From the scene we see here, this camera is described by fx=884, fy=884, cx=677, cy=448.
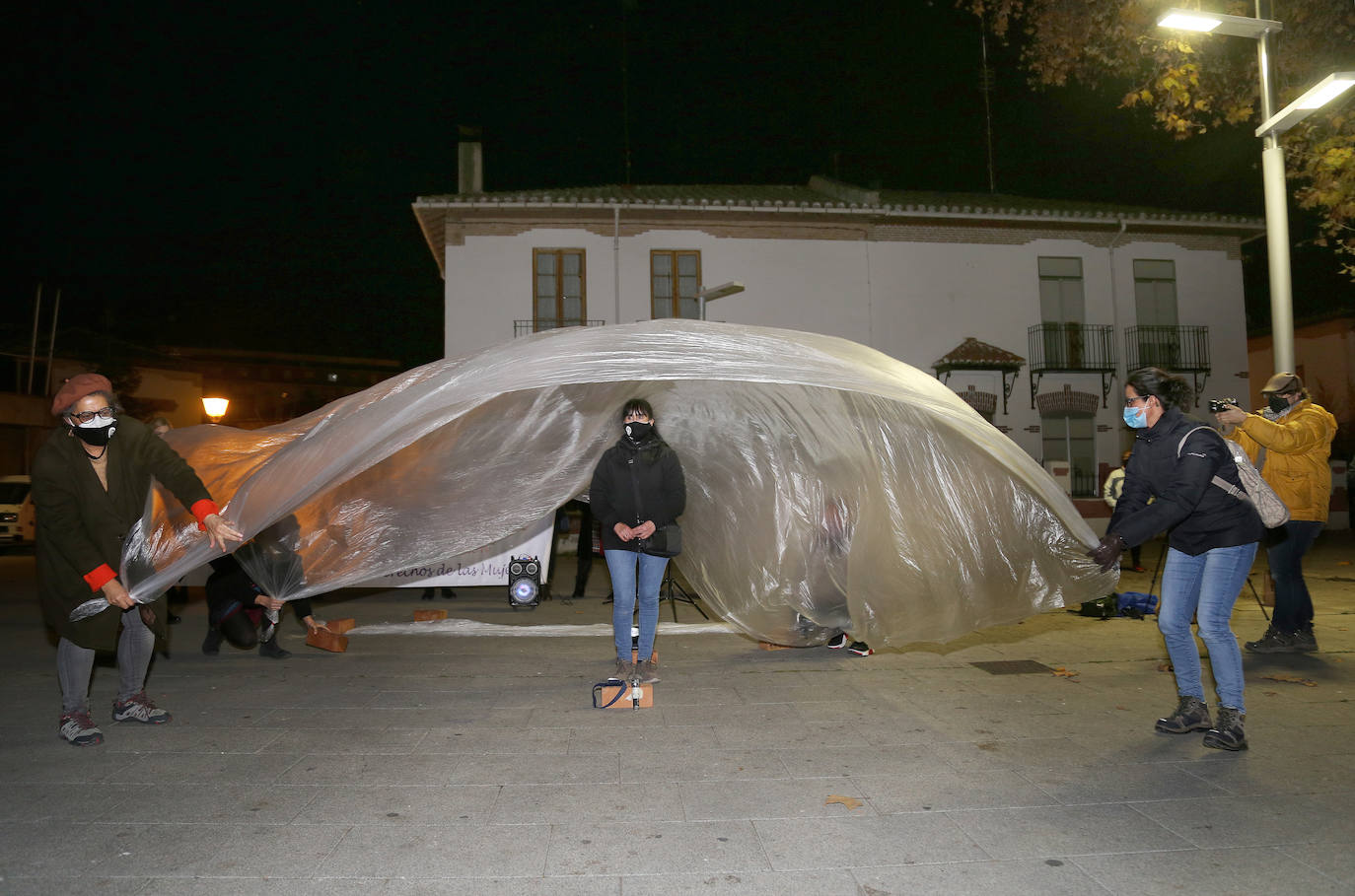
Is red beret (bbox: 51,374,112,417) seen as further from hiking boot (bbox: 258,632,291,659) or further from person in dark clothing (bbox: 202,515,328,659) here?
hiking boot (bbox: 258,632,291,659)

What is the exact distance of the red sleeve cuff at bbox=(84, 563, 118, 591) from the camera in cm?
436

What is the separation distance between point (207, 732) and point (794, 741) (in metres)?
3.07

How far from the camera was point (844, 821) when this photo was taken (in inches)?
135

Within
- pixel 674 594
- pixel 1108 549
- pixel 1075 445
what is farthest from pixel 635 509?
pixel 1075 445

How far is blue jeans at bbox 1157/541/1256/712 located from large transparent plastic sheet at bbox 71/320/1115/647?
2.91 ft

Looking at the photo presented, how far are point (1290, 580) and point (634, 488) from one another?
15.7ft

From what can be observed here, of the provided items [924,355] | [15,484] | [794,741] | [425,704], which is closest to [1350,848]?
[794,741]

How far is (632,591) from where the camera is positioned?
5684 mm

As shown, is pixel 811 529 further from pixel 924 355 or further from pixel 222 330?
pixel 222 330

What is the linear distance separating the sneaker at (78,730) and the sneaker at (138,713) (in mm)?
309

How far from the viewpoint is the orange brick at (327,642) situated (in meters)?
6.81

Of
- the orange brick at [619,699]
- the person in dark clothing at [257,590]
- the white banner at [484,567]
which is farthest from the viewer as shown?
the white banner at [484,567]

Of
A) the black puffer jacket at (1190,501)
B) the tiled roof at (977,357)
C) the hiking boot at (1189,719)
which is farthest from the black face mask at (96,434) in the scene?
the tiled roof at (977,357)

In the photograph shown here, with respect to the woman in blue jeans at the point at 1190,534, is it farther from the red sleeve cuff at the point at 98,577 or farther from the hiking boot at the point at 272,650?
the hiking boot at the point at 272,650
